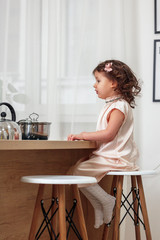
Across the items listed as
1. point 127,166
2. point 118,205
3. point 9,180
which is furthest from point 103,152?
point 9,180

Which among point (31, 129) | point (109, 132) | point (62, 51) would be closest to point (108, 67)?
point (109, 132)

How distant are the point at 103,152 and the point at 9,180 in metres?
0.56

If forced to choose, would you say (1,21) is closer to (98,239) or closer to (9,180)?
(9,180)

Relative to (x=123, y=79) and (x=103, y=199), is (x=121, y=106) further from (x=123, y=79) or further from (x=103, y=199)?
(x=103, y=199)

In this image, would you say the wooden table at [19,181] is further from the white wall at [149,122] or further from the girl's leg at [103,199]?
the white wall at [149,122]

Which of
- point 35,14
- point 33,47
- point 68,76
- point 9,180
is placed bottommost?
point 9,180

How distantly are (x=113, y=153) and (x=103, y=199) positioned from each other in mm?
253

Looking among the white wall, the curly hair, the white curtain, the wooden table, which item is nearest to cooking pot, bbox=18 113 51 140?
the wooden table

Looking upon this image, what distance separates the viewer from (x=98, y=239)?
2844 mm

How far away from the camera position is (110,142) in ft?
8.07

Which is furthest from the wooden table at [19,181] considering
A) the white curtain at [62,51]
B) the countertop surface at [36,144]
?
the white curtain at [62,51]

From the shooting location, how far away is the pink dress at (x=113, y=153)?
240 centimetres

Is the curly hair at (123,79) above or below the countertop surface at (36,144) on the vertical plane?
above

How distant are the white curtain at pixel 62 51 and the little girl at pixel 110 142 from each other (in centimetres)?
70
